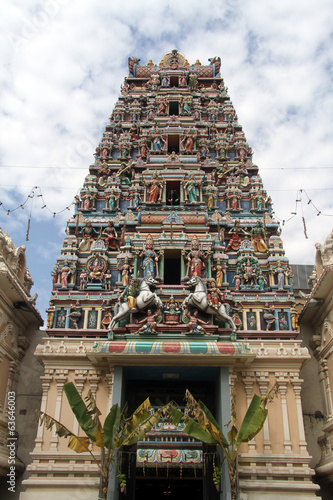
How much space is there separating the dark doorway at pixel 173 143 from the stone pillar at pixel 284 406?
1504 centimetres

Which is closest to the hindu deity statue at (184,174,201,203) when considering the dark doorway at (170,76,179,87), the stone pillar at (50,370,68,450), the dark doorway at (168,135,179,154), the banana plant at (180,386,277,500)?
the dark doorway at (168,135,179,154)

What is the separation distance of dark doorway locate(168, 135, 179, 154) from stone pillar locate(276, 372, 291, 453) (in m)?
15.0

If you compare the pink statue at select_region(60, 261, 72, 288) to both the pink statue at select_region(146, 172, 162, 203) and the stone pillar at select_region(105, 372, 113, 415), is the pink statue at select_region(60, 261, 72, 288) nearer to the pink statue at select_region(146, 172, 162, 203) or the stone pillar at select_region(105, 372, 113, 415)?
the stone pillar at select_region(105, 372, 113, 415)

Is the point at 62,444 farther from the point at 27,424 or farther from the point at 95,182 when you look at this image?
the point at 95,182

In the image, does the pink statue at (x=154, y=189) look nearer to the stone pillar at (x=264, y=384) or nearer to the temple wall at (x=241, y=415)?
the temple wall at (x=241, y=415)

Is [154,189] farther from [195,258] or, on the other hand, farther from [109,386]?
[109,386]

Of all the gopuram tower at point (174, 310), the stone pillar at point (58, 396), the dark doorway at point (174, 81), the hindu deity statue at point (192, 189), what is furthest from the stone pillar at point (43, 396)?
the dark doorway at point (174, 81)

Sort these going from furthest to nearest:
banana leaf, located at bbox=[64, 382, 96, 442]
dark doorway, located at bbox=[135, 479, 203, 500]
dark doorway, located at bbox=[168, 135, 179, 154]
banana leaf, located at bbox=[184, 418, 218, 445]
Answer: dark doorway, located at bbox=[168, 135, 179, 154] → dark doorway, located at bbox=[135, 479, 203, 500] → banana leaf, located at bbox=[184, 418, 218, 445] → banana leaf, located at bbox=[64, 382, 96, 442]

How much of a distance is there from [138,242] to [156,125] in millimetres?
9445

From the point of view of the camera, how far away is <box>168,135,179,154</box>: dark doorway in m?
29.4

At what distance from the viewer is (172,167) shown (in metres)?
27.1

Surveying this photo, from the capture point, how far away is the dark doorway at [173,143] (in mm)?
29359

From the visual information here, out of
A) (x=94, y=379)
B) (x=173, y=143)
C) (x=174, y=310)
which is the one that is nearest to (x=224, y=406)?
(x=174, y=310)

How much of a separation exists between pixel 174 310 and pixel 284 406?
18.8 ft
